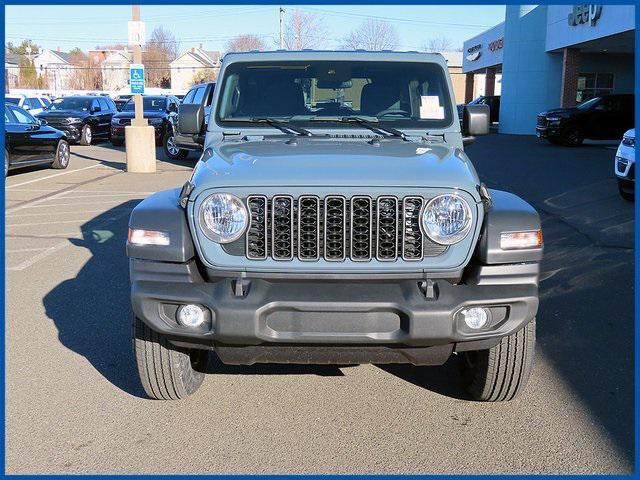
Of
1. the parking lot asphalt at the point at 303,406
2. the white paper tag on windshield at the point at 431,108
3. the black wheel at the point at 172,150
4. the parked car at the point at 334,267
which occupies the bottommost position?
the parking lot asphalt at the point at 303,406

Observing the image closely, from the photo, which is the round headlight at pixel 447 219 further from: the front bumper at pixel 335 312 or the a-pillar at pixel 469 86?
the a-pillar at pixel 469 86

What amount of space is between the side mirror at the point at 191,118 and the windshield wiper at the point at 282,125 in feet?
1.95

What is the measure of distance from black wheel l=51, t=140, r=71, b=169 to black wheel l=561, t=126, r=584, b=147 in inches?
613

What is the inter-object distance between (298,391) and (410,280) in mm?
1163

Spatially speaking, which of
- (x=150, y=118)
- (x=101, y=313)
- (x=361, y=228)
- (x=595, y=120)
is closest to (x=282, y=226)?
(x=361, y=228)

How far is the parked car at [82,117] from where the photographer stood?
76.1 feet

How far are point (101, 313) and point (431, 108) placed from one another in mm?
2985

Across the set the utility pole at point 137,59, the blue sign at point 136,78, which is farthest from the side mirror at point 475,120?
the blue sign at point 136,78

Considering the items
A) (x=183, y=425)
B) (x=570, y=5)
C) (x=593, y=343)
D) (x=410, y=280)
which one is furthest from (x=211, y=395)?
(x=570, y=5)

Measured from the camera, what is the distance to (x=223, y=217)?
11.4ft

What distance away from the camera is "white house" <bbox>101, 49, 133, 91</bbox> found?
103000mm

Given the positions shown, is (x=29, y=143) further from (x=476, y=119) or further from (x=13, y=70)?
(x=13, y=70)

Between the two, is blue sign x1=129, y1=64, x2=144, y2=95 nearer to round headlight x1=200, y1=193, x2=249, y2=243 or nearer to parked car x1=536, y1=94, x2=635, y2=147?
round headlight x1=200, y1=193, x2=249, y2=243

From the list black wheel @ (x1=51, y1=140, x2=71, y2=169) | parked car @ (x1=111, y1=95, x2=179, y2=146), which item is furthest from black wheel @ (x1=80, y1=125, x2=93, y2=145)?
black wheel @ (x1=51, y1=140, x2=71, y2=169)
